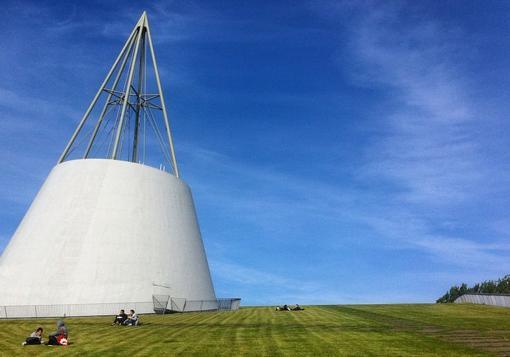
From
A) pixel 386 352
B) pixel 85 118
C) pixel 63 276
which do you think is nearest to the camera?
pixel 386 352

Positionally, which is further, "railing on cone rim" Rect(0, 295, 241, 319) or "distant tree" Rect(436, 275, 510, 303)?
"distant tree" Rect(436, 275, 510, 303)

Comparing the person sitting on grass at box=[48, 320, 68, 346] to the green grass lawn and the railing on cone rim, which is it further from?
the railing on cone rim

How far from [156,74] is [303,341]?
121ft

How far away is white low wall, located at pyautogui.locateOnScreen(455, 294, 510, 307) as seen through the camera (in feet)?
122

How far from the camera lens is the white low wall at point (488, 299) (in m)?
37.1

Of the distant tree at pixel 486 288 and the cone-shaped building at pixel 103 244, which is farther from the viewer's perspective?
the distant tree at pixel 486 288

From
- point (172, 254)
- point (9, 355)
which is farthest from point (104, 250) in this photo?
point (9, 355)

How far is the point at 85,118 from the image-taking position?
44.4 meters

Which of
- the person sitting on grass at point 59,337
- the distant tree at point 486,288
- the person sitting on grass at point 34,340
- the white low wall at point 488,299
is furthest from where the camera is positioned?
the distant tree at point 486,288

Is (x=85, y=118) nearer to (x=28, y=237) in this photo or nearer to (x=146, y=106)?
(x=146, y=106)

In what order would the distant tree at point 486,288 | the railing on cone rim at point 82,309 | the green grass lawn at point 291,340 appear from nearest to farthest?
the green grass lawn at point 291,340
the railing on cone rim at point 82,309
the distant tree at point 486,288

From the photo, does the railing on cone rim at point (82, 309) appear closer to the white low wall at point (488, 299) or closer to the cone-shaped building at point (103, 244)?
the cone-shaped building at point (103, 244)

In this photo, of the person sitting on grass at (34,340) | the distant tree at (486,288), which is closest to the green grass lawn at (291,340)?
the person sitting on grass at (34,340)

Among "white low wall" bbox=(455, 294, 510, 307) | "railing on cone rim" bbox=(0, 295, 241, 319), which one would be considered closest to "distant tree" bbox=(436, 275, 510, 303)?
"white low wall" bbox=(455, 294, 510, 307)
